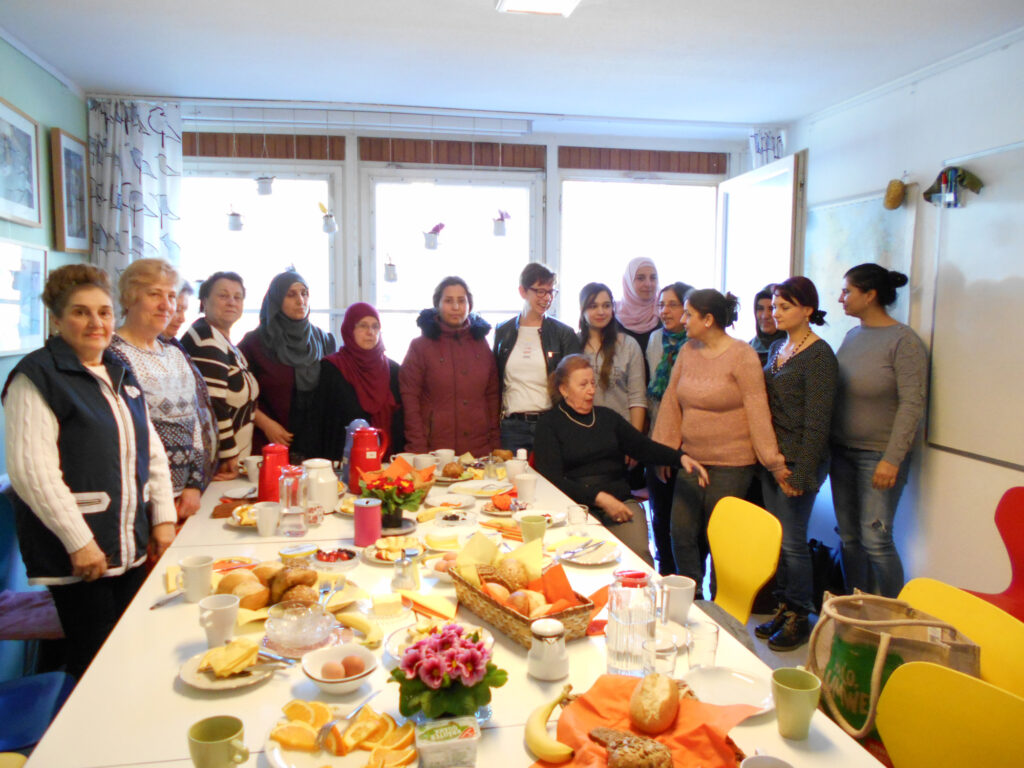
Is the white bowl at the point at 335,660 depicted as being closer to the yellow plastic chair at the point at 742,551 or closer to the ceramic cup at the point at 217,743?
the ceramic cup at the point at 217,743

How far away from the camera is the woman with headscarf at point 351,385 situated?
3297mm

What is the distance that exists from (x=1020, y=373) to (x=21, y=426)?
142 inches

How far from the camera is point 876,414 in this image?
3.19m

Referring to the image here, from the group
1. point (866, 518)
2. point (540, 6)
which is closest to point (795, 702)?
point (866, 518)

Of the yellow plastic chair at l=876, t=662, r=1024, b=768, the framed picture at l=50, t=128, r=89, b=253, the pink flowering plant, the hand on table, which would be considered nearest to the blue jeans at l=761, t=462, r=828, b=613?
the yellow plastic chair at l=876, t=662, r=1024, b=768

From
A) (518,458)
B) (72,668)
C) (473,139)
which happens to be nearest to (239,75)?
(473,139)

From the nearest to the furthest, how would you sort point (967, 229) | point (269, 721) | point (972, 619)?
point (269, 721)
point (972, 619)
point (967, 229)

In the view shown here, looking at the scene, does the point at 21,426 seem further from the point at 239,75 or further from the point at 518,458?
the point at 239,75

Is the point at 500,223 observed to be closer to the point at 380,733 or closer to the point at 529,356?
the point at 529,356

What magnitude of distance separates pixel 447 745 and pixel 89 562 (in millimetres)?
1354

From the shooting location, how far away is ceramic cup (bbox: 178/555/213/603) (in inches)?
63.6

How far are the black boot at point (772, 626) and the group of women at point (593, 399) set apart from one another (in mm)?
12

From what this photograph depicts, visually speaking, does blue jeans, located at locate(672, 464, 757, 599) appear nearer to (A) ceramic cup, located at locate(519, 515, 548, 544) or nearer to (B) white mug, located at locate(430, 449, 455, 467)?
(B) white mug, located at locate(430, 449, 455, 467)

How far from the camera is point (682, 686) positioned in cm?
127
